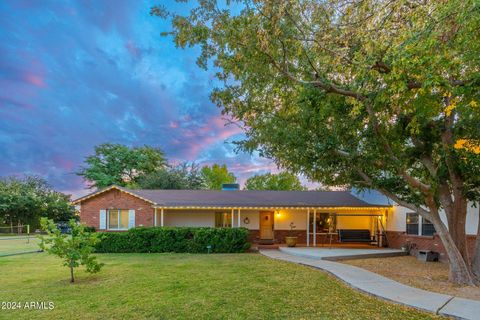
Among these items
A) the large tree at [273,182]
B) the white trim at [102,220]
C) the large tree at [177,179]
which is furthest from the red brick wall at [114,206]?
the large tree at [273,182]

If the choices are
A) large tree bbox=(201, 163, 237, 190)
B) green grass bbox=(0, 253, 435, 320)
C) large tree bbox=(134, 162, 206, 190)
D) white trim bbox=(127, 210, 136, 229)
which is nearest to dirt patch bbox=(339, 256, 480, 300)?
green grass bbox=(0, 253, 435, 320)

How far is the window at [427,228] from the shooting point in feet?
49.5

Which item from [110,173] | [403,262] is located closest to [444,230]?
[403,262]

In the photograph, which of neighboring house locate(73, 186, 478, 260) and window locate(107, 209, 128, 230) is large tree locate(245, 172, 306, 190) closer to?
neighboring house locate(73, 186, 478, 260)

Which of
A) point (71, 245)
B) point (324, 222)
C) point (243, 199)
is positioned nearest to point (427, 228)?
point (324, 222)

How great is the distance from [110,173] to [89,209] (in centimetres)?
2299

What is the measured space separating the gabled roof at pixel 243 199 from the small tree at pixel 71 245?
9.11m

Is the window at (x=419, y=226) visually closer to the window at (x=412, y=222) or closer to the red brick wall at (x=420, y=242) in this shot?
the window at (x=412, y=222)

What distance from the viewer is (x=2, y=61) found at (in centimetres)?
1387

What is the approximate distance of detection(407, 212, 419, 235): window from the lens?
53.6ft

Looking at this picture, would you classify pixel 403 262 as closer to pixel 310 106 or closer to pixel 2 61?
pixel 310 106

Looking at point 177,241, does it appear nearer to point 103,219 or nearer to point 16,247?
point 103,219

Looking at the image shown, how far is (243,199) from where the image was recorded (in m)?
21.2

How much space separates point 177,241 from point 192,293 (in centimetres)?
939
